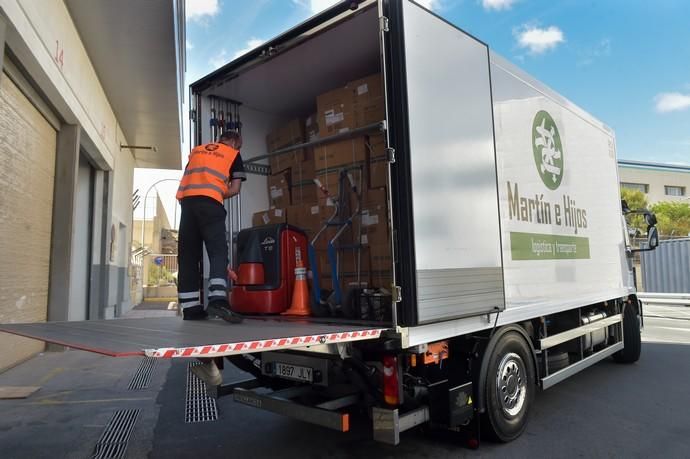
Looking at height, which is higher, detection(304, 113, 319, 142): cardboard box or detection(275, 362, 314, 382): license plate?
detection(304, 113, 319, 142): cardboard box

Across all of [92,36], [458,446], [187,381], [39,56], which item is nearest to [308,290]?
[458,446]

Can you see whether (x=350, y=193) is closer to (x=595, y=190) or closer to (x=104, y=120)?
(x=595, y=190)

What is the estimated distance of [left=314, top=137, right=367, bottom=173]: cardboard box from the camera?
4738 mm

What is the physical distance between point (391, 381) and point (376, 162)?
6.75 feet

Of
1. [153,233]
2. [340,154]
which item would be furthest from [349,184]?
[153,233]

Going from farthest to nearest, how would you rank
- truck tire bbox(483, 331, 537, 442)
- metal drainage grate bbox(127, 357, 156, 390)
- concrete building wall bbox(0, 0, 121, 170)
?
metal drainage grate bbox(127, 357, 156, 390) < concrete building wall bbox(0, 0, 121, 170) < truck tire bbox(483, 331, 537, 442)

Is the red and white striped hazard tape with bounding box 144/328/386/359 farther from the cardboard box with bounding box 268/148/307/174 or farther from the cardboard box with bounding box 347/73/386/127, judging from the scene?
the cardboard box with bounding box 268/148/307/174

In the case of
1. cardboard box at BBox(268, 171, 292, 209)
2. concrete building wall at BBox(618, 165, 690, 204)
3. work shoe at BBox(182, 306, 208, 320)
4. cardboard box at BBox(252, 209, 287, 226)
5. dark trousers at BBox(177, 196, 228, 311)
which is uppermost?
concrete building wall at BBox(618, 165, 690, 204)

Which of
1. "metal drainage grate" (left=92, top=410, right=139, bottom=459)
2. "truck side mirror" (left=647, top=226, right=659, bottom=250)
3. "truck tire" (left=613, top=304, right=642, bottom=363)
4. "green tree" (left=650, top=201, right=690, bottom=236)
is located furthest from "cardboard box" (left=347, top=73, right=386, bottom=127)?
"green tree" (left=650, top=201, right=690, bottom=236)

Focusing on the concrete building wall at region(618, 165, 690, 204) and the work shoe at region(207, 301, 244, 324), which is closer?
the work shoe at region(207, 301, 244, 324)

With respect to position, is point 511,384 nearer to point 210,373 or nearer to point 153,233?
point 210,373

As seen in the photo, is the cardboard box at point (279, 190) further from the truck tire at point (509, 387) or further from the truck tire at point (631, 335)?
the truck tire at point (631, 335)

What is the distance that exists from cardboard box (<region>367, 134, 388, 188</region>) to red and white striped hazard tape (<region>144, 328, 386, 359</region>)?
5.64 feet

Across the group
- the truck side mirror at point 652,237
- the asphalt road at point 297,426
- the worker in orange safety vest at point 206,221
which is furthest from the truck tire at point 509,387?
the truck side mirror at point 652,237
